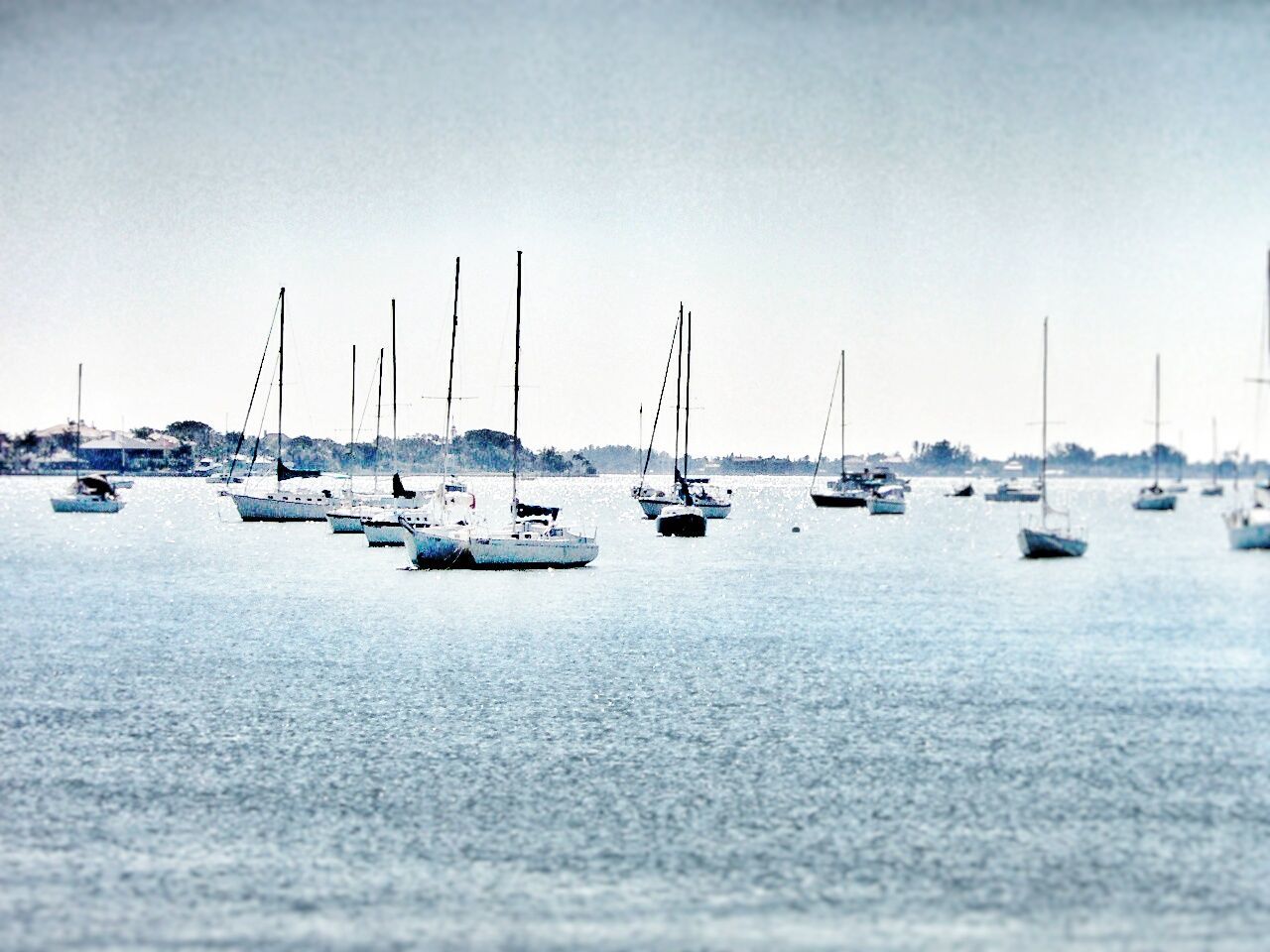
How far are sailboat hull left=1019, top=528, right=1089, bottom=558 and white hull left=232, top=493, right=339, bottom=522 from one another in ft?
148

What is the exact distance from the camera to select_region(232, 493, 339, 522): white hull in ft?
300

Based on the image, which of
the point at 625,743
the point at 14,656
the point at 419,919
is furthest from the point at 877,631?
the point at 419,919

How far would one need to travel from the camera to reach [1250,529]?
232ft

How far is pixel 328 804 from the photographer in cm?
1647

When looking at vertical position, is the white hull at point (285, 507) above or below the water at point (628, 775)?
above

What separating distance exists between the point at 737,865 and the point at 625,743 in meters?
6.52

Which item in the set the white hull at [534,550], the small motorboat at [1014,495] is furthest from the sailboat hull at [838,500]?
the white hull at [534,550]

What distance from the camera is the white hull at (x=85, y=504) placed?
115250mm

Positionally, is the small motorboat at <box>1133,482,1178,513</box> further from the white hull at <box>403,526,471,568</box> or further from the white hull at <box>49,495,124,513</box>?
the white hull at <box>403,526,471,568</box>

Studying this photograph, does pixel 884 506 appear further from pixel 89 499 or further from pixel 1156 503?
pixel 89 499

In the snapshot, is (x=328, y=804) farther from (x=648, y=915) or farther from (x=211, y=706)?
(x=211, y=706)

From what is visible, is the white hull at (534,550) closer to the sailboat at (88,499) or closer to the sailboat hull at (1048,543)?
the sailboat hull at (1048,543)

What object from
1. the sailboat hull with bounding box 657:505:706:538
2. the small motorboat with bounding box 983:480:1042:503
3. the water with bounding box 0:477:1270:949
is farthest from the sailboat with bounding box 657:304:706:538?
the small motorboat with bounding box 983:480:1042:503

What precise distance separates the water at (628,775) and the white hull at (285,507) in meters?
48.6
